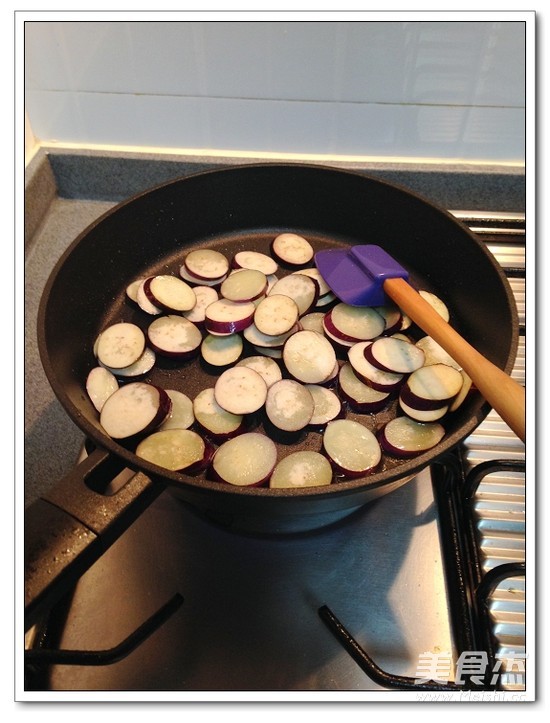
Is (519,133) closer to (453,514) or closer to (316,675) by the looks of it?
(453,514)

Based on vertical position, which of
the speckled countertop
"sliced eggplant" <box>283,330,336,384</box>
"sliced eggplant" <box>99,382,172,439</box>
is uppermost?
the speckled countertop

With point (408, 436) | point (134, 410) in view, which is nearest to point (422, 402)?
point (408, 436)

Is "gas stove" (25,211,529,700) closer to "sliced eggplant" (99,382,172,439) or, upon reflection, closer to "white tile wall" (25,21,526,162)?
"sliced eggplant" (99,382,172,439)

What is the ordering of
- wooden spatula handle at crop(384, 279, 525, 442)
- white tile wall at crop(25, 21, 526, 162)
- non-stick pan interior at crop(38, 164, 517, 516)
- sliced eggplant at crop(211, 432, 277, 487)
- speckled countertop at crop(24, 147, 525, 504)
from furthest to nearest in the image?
speckled countertop at crop(24, 147, 525, 504) < white tile wall at crop(25, 21, 526, 162) < non-stick pan interior at crop(38, 164, 517, 516) < sliced eggplant at crop(211, 432, 277, 487) < wooden spatula handle at crop(384, 279, 525, 442)

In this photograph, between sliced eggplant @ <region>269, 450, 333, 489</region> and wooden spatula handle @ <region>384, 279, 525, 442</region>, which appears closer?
wooden spatula handle @ <region>384, 279, 525, 442</region>

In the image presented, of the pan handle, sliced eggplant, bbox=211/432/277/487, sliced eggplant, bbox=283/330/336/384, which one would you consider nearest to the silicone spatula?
sliced eggplant, bbox=283/330/336/384

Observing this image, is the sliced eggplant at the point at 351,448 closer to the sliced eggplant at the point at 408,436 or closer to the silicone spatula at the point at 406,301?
the sliced eggplant at the point at 408,436
